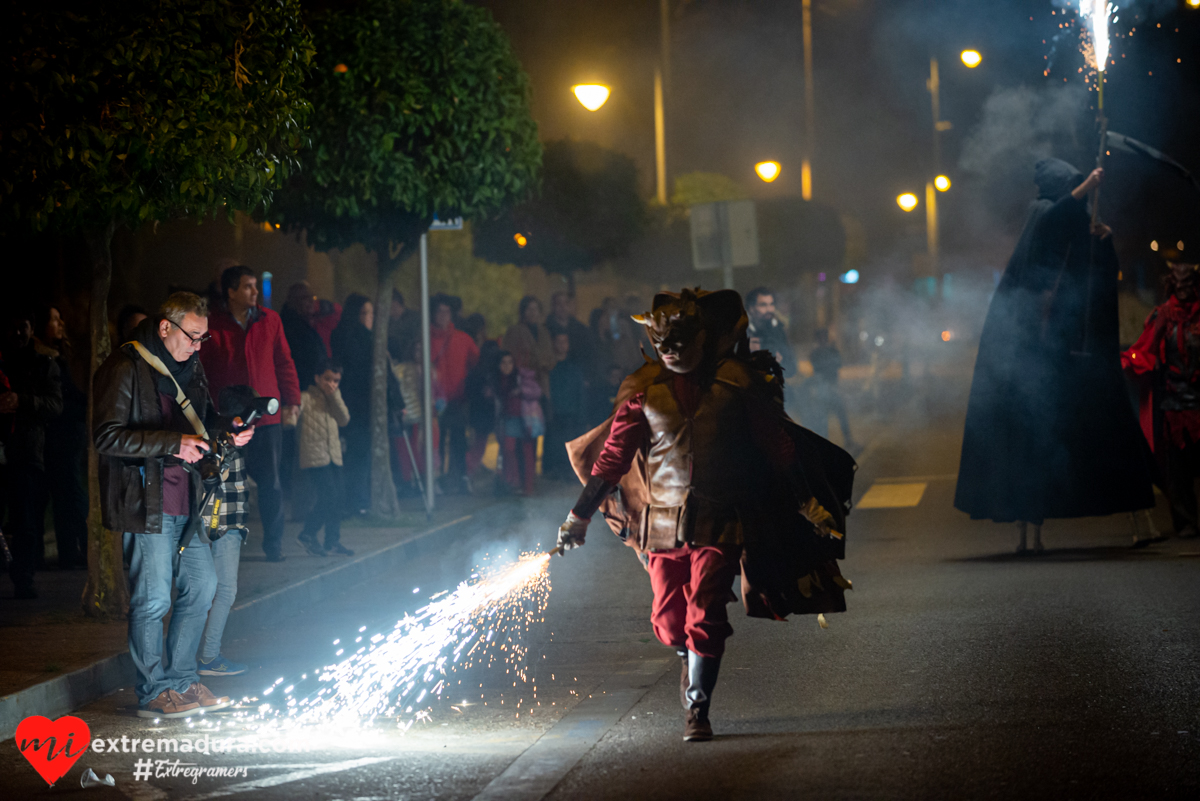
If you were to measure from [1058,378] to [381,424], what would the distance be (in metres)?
5.80

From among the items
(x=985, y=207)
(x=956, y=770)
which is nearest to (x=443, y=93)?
(x=956, y=770)

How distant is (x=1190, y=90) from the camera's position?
18516 mm

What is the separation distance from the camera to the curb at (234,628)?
6.11 m

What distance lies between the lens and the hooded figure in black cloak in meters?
9.70

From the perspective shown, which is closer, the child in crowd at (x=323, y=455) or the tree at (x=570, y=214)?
the child in crowd at (x=323, y=455)

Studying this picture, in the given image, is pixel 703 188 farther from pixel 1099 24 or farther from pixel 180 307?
pixel 180 307

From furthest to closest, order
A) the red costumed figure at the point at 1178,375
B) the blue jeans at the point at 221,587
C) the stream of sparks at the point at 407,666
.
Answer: the red costumed figure at the point at 1178,375 < the blue jeans at the point at 221,587 < the stream of sparks at the point at 407,666

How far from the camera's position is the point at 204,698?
6277mm

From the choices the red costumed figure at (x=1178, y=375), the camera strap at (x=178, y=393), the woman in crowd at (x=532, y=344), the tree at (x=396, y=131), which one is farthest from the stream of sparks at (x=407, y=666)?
the woman in crowd at (x=532, y=344)

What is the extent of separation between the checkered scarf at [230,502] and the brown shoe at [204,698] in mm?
669

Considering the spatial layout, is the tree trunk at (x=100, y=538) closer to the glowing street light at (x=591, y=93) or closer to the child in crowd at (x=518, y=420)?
the child in crowd at (x=518, y=420)

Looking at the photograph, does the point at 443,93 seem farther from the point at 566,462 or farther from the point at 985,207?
the point at 985,207

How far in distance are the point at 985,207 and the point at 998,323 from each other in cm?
1434

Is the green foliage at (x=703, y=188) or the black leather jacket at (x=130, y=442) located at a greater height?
the green foliage at (x=703, y=188)
